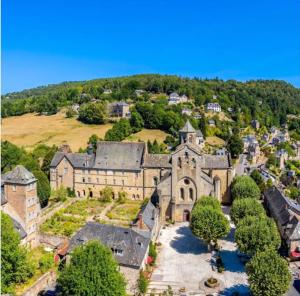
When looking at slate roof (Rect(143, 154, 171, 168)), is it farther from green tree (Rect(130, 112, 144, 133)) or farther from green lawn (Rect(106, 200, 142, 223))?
green tree (Rect(130, 112, 144, 133))

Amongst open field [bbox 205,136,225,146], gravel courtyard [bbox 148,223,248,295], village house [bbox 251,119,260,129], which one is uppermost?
village house [bbox 251,119,260,129]

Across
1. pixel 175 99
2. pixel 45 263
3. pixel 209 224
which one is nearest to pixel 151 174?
pixel 209 224

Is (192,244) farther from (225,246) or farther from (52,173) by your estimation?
(52,173)

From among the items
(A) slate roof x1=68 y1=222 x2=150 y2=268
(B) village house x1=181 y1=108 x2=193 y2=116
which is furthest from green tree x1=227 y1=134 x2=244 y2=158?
(A) slate roof x1=68 y1=222 x2=150 y2=268

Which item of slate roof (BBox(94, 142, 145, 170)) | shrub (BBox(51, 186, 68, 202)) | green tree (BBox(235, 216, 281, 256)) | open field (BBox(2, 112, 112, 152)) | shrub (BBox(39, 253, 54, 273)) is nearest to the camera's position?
green tree (BBox(235, 216, 281, 256))

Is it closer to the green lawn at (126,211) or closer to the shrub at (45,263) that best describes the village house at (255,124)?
the green lawn at (126,211)
